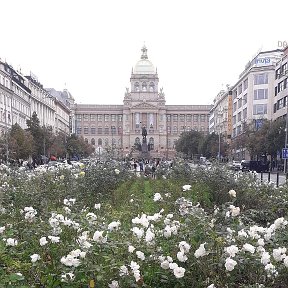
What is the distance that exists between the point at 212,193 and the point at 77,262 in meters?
12.2

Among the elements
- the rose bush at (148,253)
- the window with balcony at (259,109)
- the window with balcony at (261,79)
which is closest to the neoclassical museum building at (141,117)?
the window with balcony at (259,109)

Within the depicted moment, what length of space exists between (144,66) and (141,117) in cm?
1598

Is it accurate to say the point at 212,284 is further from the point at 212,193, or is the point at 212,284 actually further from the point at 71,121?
the point at 71,121

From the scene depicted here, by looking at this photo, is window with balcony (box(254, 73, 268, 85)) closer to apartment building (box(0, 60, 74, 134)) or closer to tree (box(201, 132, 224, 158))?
tree (box(201, 132, 224, 158))

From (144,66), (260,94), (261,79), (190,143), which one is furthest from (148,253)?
(144,66)

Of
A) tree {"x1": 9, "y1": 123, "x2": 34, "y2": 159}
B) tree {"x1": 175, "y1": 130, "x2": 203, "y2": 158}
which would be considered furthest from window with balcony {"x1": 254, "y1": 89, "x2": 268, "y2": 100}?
tree {"x1": 9, "y1": 123, "x2": 34, "y2": 159}

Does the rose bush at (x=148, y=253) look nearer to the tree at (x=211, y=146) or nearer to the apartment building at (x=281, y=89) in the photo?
the apartment building at (x=281, y=89)

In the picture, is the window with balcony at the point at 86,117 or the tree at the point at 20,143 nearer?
the tree at the point at 20,143

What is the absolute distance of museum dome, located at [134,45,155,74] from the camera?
14689 cm

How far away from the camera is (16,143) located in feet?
165

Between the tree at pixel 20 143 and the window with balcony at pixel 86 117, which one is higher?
the window with balcony at pixel 86 117

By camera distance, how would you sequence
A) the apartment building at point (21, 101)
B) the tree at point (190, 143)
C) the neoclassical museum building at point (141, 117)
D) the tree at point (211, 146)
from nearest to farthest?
the apartment building at point (21, 101), the tree at point (211, 146), the tree at point (190, 143), the neoclassical museum building at point (141, 117)

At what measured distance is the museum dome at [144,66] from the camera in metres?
147

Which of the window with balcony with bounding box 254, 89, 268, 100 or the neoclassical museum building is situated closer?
the window with balcony with bounding box 254, 89, 268, 100
